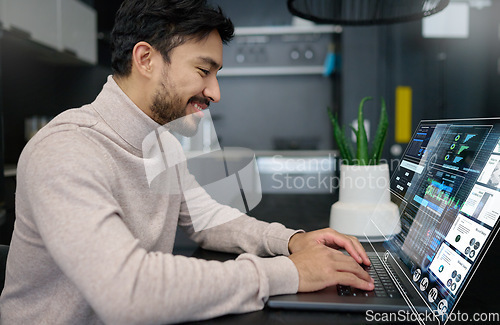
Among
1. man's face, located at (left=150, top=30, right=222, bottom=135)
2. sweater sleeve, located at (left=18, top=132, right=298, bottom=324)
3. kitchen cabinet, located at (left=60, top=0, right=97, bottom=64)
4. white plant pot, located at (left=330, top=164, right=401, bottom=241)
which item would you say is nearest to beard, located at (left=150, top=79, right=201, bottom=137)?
man's face, located at (left=150, top=30, right=222, bottom=135)

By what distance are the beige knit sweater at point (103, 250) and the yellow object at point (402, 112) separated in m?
2.92

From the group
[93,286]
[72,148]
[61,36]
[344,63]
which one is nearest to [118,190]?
[72,148]

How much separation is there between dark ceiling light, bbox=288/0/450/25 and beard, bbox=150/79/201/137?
2.04 feet

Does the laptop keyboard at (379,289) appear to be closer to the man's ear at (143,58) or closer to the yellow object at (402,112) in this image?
the man's ear at (143,58)

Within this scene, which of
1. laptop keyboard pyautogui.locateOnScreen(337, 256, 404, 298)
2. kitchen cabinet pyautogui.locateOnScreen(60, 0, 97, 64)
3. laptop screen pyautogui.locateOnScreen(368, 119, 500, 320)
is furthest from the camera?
kitchen cabinet pyautogui.locateOnScreen(60, 0, 97, 64)

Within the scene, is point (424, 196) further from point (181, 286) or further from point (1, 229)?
point (1, 229)

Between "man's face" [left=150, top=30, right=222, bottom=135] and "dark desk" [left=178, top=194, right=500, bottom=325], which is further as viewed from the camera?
"man's face" [left=150, top=30, right=222, bottom=135]

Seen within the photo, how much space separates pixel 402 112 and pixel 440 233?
3110mm

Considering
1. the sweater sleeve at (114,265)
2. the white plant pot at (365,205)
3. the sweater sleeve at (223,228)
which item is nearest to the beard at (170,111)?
the sweater sleeve at (223,228)

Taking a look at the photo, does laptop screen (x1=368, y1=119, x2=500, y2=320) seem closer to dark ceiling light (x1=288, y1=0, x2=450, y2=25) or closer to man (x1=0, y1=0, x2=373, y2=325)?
man (x1=0, y1=0, x2=373, y2=325)

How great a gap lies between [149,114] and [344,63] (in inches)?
111

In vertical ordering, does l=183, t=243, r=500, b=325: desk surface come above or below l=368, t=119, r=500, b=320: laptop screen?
below

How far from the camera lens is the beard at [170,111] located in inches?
36.7

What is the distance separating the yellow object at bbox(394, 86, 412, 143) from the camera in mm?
3529
